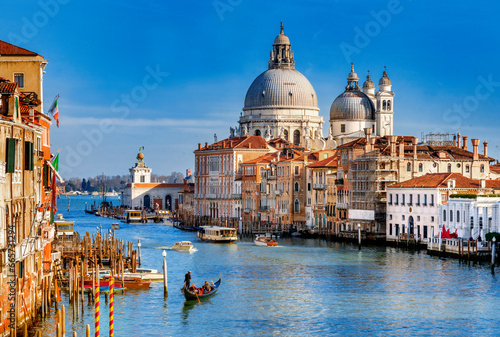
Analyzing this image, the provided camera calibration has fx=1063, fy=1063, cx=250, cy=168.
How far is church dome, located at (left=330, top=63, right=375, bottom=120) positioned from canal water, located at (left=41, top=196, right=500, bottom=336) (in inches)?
1713

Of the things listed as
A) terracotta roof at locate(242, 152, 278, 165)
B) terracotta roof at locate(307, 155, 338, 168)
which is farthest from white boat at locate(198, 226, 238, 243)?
terracotta roof at locate(242, 152, 278, 165)

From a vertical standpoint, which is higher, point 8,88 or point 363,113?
point 363,113

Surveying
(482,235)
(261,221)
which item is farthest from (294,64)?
(482,235)

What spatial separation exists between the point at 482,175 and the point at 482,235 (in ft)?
50.0

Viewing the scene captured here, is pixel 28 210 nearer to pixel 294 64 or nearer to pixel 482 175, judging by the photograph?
pixel 482 175

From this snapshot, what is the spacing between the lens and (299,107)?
92.5 meters

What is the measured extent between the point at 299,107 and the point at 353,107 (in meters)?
6.00

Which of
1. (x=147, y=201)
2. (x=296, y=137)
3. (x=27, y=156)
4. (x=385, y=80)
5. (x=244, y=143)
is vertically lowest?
(x=147, y=201)

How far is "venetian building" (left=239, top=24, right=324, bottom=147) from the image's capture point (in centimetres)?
9175

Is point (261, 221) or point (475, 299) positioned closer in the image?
point (475, 299)

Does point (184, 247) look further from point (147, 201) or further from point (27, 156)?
point (147, 201)

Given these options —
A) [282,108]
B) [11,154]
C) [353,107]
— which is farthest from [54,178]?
[282,108]

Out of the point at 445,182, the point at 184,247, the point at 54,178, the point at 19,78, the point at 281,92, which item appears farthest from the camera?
the point at 281,92

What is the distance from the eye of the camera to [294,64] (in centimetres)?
9562
